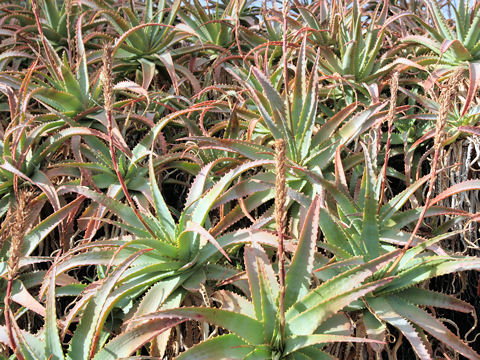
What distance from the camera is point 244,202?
51.2 inches

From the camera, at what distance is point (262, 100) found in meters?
1.44

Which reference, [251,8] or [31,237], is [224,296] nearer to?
[31,237]

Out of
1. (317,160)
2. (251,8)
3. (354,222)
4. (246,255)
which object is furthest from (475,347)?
(251,8)

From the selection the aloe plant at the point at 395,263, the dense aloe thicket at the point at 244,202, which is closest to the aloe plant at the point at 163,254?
the dense aloe thicket at the point at 244,202

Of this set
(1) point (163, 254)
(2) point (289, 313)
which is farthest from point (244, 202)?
(2) point (289, 313)

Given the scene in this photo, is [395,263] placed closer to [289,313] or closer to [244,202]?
[289,313]

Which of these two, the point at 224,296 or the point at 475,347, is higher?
the point at 224,296

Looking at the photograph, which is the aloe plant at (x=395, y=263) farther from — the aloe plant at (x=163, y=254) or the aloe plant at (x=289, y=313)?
the aloe plant at (x=163, y=254)

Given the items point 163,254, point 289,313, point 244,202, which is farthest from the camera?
point 244,202

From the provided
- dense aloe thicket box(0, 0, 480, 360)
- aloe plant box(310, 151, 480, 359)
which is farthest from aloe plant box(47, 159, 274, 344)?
aloe plant box(310, 151, 480, 359)

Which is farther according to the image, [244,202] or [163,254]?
[244,202]

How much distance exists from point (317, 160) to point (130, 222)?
1.74ft

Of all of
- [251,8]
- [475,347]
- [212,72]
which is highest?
[251,8]

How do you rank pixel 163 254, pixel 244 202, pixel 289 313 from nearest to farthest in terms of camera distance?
pixel 289 313, pixel 163 254, pixel 244 202
